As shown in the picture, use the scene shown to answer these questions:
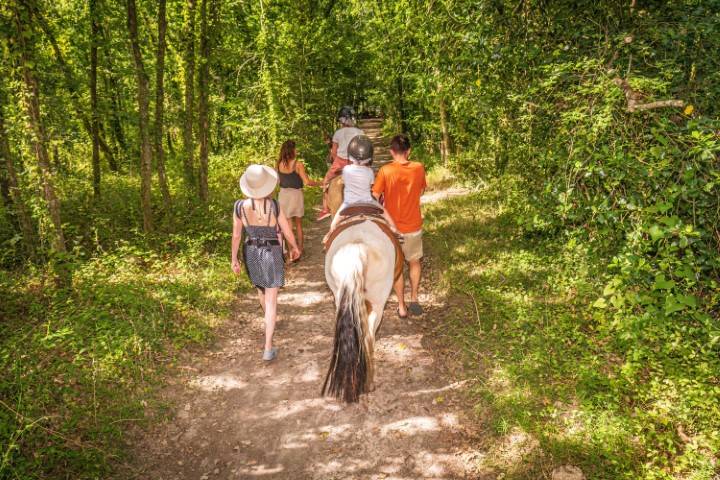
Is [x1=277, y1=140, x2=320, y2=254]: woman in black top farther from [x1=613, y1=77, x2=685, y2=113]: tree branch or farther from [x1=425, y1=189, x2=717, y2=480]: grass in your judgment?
[x1=613, y1=77, x2=685, y2=113]: tree branch

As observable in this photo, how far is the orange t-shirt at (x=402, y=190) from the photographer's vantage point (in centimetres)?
550

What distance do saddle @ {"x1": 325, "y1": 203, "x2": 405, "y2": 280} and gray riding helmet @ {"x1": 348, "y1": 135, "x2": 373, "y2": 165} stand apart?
1.96ft

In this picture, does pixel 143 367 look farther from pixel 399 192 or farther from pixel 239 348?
pixel 399 192

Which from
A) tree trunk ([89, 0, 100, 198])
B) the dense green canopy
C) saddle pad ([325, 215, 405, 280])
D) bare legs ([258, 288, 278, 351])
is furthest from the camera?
tree trunk ([89, 0, 100, 198])

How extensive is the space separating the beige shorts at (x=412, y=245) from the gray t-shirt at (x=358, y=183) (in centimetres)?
95

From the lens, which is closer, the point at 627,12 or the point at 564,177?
the point at 564,177

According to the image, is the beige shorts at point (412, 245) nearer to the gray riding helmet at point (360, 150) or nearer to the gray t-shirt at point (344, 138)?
the gray riding helmet at point (360, 150)

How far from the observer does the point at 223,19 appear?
39.5 ft

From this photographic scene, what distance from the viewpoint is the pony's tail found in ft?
14.3

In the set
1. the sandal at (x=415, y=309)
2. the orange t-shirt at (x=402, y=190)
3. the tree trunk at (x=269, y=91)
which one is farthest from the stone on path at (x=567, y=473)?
the tree trunk at (x=269, y=91)

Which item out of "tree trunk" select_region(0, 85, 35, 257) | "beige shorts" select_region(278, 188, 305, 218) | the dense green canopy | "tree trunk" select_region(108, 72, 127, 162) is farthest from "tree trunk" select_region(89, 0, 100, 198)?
"tree trunk" select_region(108, 72, 127, 162)

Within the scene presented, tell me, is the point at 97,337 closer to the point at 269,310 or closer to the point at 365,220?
the point at 269,310

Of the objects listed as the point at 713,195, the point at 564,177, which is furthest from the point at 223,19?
Result: the point at 713,195

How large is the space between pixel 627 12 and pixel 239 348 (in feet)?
21.9
